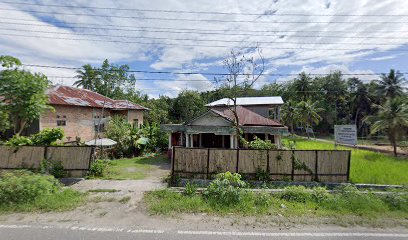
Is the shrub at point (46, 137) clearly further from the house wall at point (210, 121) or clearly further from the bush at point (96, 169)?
the house wall at point (210, 121)

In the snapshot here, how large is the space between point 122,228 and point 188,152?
5016mm

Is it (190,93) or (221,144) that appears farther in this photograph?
(190,93)

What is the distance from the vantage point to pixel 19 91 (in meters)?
10.9

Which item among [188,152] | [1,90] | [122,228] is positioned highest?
[1,90]

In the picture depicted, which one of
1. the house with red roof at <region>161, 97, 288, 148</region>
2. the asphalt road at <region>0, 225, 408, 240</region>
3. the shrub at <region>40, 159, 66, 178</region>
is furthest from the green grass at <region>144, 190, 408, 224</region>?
the house with red roof at <region>161, 97, 288, 148</region>

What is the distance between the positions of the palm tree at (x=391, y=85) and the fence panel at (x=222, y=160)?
152ft

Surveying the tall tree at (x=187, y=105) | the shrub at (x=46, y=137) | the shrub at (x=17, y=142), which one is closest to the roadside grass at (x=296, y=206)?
the shrub at (x=17, y=142)

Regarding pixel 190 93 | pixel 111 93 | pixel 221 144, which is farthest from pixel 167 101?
pixel 221 144

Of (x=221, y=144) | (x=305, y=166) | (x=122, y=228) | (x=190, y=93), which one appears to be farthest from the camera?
(x=190, y=93)

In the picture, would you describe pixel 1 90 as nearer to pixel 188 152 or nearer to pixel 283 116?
pixel 188 152

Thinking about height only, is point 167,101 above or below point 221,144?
above

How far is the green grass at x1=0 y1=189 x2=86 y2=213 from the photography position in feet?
22.1

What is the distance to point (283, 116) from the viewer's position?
48.7 meters

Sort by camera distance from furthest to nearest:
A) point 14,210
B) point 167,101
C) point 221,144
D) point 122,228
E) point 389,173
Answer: point 167,101, point 221,144, point 389,173, point 14,210, point 122,228
